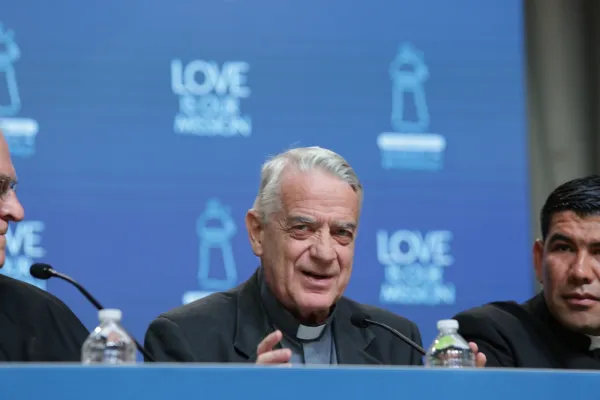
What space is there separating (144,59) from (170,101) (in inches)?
7.5

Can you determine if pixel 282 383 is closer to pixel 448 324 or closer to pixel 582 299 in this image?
pixel 448 324

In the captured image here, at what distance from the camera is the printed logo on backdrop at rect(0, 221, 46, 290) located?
4270mm

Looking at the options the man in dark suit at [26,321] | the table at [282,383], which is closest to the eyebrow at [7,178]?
the man in dark suit at [26,321]

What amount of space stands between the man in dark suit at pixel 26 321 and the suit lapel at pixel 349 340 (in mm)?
765

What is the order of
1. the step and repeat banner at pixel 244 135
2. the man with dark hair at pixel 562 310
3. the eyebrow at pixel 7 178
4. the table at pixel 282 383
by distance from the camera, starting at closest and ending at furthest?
the table at pixel 282 383
the eyebrow at pixel 7 178
the man with dark hair at pixel 562 310
the step and repeat banner at pixel 244 135

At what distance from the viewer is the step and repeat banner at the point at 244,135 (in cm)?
441

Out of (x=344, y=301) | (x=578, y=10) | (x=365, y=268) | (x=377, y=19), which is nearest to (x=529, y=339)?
(x=344, y=301)

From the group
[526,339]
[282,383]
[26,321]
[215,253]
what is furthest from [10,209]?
[526,339]

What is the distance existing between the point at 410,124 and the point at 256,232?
1236mm

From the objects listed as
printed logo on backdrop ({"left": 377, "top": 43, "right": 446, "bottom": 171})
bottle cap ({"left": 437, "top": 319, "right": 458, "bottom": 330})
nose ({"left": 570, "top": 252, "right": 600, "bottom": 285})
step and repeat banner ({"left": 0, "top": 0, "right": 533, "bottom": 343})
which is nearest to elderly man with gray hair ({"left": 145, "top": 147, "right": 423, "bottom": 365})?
nose ({"left": 570, "top": 252, "right": 600, "bottom": 285})

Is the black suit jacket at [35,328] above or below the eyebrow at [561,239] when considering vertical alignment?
below

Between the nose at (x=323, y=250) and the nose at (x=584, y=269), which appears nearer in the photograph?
the nose at (x=323, y=250)

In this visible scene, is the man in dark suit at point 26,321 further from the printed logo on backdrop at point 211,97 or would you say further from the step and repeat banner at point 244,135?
the printed logo on backdrop at point 211,97

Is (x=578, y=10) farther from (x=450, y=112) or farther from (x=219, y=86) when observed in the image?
(x=219, y=86)
